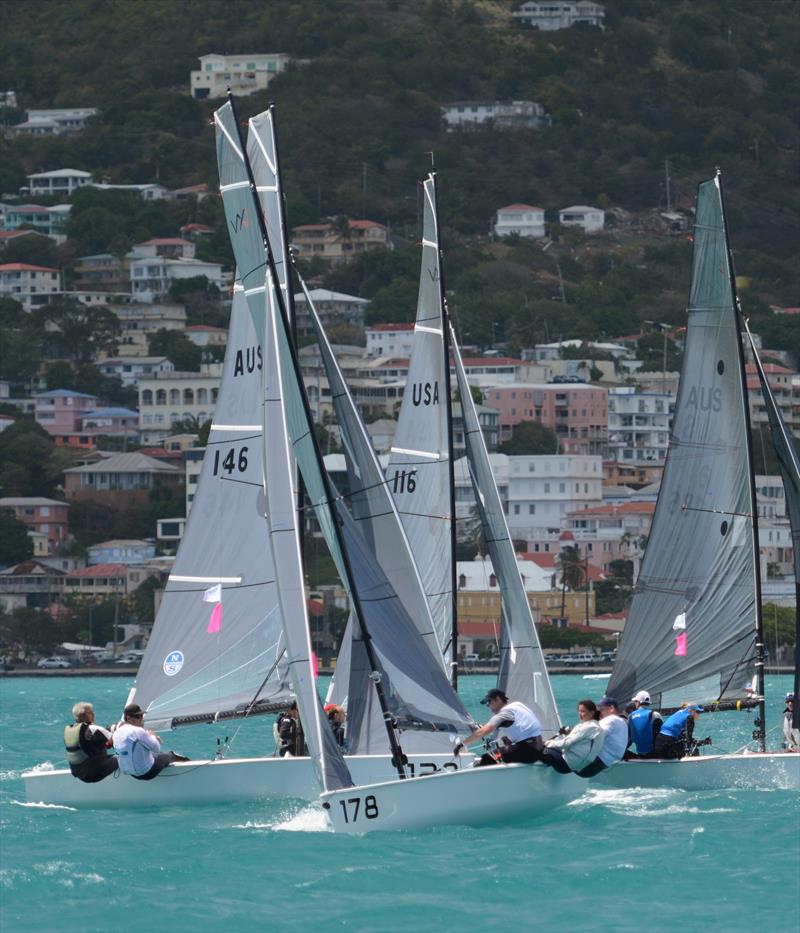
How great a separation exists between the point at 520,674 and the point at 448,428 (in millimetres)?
3319

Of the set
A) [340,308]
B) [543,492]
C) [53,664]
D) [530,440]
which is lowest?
[53,664]

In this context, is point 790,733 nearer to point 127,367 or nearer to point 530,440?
point 530,440

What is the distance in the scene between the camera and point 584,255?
630ft

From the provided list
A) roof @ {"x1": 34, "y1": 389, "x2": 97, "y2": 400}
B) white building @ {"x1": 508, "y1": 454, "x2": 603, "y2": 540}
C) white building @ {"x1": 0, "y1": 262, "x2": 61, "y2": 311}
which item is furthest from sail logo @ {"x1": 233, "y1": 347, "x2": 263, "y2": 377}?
white building @ {"x1": 0, "y1": 262, "x2": 61, "y2": 311}

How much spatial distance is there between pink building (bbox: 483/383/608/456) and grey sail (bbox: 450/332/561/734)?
111531 mm

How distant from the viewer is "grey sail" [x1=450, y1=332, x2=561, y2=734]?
85.7 feet

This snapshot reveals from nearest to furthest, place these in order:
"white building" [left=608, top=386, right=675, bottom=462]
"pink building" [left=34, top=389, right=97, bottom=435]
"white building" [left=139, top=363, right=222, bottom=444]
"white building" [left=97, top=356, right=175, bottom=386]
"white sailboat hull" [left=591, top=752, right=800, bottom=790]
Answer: "white sailboat hull" [left=591, top=752, right=800, bottom=790] < "white building" [left=608, top=386, right=675, bottom=462] < "white building" [left=139, top=363, right=222, bottom=444] < "pink building" [left=34, top=389, right=97, bottom=435] < "white building" [left=97, top=356, right=175, bottom=386]

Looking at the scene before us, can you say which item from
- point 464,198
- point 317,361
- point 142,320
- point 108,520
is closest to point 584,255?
point 464,198

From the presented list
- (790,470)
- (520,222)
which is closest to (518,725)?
(790,470)

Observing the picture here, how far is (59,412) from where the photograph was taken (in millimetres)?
149375

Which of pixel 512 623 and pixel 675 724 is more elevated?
pixel 512 623

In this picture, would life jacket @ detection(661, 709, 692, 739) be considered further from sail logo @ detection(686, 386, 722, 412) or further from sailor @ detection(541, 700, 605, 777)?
sail logo @ detection(686, 386, 722, 412)

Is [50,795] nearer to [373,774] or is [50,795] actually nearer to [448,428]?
[373,774]

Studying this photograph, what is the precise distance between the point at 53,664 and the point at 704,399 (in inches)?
3014
